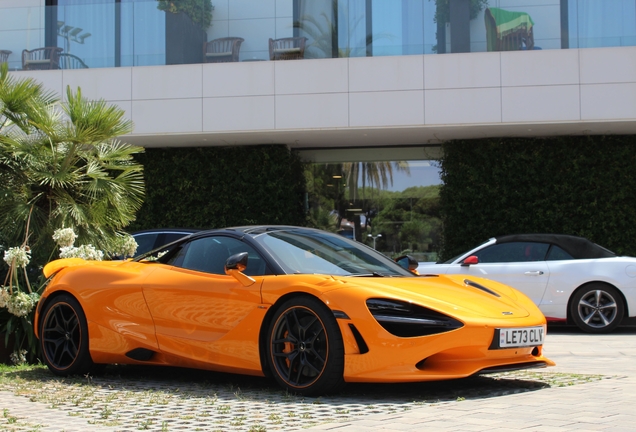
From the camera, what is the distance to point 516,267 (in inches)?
463

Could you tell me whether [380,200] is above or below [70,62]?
below

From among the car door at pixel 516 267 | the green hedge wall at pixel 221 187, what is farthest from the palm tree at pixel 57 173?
the green hedge wall at pixel 221 187

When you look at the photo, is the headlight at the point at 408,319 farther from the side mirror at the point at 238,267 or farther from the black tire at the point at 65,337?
the black tire at the point at 65,337

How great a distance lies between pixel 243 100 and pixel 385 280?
12399 millimetres

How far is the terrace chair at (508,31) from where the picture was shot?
659 inches

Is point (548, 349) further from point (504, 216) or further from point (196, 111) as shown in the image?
point (196, 111)

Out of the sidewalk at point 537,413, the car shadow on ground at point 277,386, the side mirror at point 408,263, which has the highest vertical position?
the side mirror at point 408,263

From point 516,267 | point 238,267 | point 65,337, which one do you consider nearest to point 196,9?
point 516,267

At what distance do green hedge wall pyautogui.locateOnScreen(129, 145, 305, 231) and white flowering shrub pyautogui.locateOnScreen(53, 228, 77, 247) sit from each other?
36.4 feet

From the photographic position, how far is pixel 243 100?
57.8ft

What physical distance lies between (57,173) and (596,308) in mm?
7522

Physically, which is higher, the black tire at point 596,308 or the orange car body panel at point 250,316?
the orange car body panel at point 250,316

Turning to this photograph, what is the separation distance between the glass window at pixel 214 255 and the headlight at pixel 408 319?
1101mm

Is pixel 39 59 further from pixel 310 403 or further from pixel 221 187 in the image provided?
pixel 310 403
